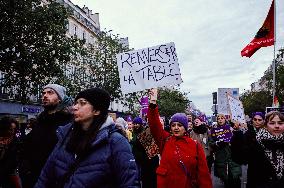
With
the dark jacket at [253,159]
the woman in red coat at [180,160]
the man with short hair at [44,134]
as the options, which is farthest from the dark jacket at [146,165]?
the man with short hair at [44,134]

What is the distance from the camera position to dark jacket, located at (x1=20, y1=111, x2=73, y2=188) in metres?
4.20

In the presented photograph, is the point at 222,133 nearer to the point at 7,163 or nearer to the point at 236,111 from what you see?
the point at 236,111

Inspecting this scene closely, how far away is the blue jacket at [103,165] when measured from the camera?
3.21 m

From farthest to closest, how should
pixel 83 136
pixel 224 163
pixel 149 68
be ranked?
pixel 224 163, pixel 149 68, pixel 83 136

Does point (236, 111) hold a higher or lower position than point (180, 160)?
higher

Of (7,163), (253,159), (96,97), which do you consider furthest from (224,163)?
(96,97)

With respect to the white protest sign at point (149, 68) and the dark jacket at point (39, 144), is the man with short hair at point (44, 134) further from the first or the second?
the white protest sign at point (149, 68)

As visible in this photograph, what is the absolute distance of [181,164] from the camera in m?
5.53

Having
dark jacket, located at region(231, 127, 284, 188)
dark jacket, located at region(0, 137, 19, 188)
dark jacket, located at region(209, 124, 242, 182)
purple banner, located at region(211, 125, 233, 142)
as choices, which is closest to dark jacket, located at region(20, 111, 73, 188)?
dark jacket, located at region(0, 137, 19, 188)

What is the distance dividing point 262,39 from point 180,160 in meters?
10.3

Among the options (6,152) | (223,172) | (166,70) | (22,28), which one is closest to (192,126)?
(223,172)

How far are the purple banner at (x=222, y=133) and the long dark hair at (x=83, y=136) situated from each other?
633cm

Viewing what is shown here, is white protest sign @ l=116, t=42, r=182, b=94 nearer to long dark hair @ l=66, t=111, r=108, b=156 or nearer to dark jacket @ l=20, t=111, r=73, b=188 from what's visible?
dark jacket @ l=20, t=111, r=73, b=188

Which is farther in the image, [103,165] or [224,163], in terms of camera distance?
[224,163]
